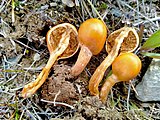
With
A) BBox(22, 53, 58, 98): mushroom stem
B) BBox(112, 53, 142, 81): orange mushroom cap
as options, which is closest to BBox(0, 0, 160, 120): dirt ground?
BBox(22, 53, 58, 98): mushroom stem

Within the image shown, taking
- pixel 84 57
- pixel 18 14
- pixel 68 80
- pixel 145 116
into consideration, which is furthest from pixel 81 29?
pixel 145 116

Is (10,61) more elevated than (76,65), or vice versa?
(10,61)

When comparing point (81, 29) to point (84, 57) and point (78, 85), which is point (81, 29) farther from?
point (78, 85)

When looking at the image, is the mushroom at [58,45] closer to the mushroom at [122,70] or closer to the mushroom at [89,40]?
the mushroom at [89,40]

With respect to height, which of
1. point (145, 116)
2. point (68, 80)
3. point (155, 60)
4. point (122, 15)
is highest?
point (122, 15)

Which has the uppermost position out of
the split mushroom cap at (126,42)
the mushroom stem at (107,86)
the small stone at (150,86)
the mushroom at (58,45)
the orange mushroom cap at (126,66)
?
the mushroom at (58,45)

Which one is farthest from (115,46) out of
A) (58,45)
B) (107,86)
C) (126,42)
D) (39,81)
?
(39,81)

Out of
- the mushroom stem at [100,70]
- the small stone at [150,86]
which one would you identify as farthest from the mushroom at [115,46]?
the small stone at [150,86]
